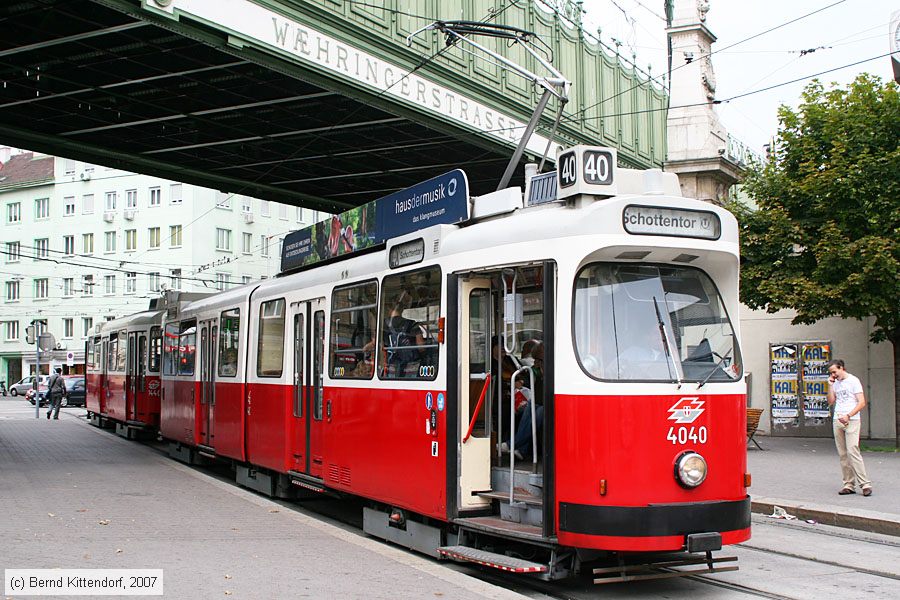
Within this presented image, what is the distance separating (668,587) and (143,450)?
1466 cm

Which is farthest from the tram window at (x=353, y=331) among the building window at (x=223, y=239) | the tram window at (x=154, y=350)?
the building window at (x=223, y=239)

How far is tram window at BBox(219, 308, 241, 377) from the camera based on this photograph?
14234 millimetres

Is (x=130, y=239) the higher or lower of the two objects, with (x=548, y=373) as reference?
higher

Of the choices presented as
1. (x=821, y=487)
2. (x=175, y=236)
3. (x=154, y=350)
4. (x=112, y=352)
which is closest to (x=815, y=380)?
(x=821, y=487)

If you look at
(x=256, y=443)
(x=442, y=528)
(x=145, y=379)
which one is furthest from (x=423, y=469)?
(x=145, y=379)

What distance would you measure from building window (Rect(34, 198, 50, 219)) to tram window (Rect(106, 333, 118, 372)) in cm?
4492

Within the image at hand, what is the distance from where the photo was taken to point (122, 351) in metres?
24.5

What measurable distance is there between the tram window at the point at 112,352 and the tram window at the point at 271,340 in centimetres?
1307

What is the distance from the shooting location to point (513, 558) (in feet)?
25.2

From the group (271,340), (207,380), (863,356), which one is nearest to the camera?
(271,340)

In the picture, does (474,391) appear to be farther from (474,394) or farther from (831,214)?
(831,214)

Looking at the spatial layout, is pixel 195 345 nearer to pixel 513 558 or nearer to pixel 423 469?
pixel 423 469

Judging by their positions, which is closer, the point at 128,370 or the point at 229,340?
the point at 229,340

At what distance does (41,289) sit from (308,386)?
62634 mm
